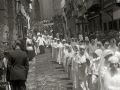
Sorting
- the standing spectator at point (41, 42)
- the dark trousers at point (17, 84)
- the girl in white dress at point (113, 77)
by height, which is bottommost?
the dark trousers at point (17, 84)

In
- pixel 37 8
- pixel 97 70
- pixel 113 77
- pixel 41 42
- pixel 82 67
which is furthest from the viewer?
pixel 37 8

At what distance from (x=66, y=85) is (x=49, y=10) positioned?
6960cm

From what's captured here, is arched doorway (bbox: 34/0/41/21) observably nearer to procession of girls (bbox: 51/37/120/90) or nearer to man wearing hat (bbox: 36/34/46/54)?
man wearing hat (bbox: 36/34/46/54)

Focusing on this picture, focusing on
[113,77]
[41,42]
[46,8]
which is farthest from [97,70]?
[46,8]

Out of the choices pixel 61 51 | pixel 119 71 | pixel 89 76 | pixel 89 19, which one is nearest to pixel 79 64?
pixel 89 76

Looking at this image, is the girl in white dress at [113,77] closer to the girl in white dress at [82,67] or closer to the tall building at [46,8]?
the girl in white dress at [82,67]

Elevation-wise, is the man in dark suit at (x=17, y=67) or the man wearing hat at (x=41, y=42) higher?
the man wearing hat at (x=41, y=42)

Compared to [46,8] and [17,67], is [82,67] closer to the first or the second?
[17,67]

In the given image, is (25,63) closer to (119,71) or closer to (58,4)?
(119,71)

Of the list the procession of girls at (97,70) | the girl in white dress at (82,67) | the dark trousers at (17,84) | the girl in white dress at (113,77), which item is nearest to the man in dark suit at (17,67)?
the dark trousers at (17,84)

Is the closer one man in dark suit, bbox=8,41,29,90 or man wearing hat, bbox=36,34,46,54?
man in dark suit, bbox=8,41,29,90

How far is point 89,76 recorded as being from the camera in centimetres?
791

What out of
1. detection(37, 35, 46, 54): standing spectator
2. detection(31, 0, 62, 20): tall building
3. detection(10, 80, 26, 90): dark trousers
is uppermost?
detection(31, 0, 62, 20): tall building

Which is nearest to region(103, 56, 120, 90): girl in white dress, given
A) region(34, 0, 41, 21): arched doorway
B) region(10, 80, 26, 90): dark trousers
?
region(10, 80, 26, 90): dark trousers
